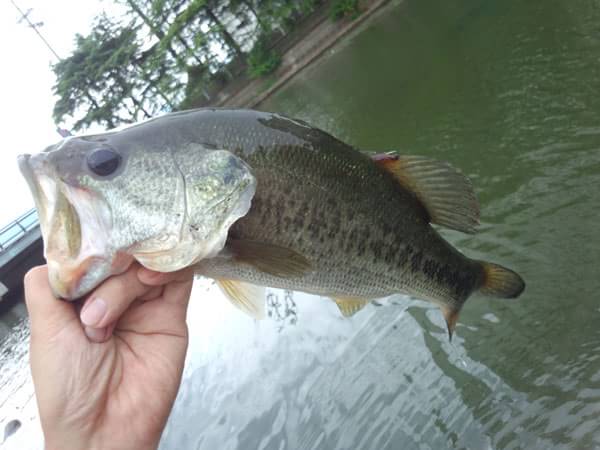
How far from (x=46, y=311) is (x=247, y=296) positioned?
3.08 ft

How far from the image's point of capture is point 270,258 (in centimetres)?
214

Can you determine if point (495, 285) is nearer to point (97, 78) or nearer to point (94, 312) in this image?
point (94, 312)

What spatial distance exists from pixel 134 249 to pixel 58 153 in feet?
1.61

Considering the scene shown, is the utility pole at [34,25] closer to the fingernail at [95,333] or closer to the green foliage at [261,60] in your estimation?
the green foliage at [261,60]

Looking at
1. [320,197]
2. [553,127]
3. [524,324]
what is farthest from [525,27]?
[320,197]

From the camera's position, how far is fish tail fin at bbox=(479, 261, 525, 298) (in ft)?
9.44

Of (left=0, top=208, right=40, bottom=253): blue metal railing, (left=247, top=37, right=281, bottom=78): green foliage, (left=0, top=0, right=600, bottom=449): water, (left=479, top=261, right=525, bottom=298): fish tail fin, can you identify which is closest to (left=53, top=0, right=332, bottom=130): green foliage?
(left=247, top=37, right=281, bottom=78): green foliage

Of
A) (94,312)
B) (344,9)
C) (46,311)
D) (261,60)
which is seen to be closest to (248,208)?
(94,312)

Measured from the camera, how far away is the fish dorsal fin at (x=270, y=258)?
6.89 ft

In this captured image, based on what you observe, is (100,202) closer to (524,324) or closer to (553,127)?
(524,324)

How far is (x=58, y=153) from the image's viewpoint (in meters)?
1.87

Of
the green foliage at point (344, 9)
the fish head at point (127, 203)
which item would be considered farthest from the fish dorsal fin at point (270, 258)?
the green foliage at point (344, 9)

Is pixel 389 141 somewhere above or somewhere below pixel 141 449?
below

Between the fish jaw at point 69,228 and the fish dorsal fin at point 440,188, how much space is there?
1.40 m
